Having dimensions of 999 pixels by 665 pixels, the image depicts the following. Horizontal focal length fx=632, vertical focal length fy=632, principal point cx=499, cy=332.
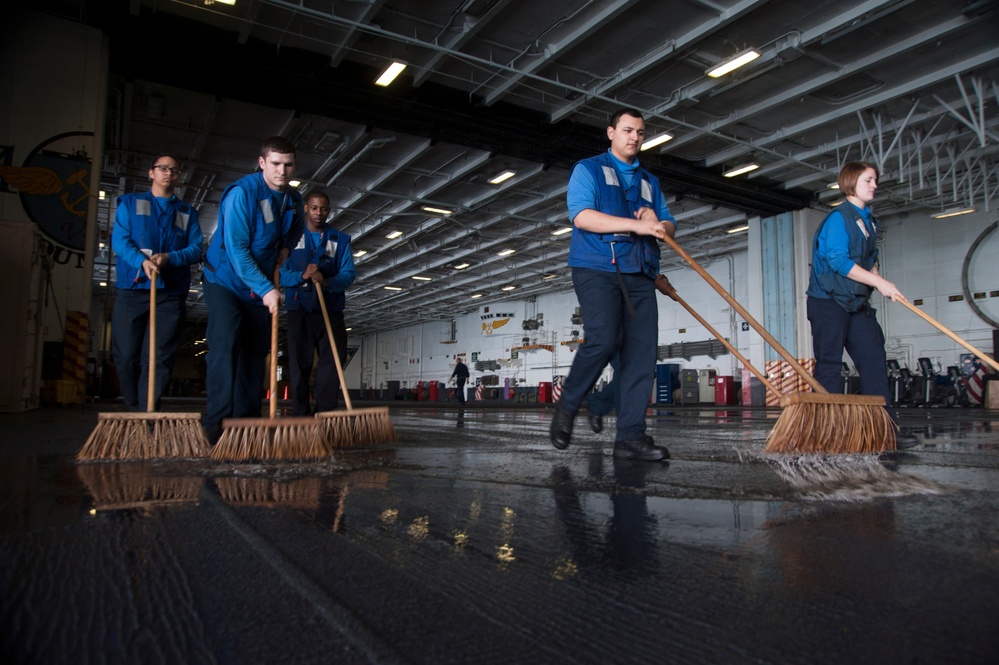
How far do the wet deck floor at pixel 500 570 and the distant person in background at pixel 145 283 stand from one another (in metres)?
2.13

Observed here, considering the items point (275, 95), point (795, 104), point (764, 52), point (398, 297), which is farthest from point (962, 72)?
point (398, 297)

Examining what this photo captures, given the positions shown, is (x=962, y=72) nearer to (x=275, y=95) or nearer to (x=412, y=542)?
(x=275, y=95)

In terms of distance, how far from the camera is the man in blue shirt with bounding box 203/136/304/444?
11.0 feet

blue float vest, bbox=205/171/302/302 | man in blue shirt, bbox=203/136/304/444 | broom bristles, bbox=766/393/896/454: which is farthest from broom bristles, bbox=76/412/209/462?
broom bristles, bbox=766/393/896/454

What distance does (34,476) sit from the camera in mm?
2287

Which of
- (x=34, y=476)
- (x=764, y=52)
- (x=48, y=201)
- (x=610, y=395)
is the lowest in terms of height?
(x=34, y=476)

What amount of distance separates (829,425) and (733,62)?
367 inches

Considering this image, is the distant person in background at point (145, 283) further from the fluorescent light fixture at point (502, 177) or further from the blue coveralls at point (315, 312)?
the fluorescent light fixture at point (502, 177)

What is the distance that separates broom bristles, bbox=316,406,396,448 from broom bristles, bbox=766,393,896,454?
7.17 ft

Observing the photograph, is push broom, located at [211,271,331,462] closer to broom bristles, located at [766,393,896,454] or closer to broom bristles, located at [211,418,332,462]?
Answer: broom bristles, located at [211,418,332,462]

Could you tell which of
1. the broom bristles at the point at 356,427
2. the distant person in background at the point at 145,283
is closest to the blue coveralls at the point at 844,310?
the broom bristles at the point at 356,427

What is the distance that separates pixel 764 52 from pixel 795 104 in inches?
98.0

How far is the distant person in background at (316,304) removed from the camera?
4695 mm

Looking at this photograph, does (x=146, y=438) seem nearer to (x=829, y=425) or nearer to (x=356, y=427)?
(x=356, y=427)
